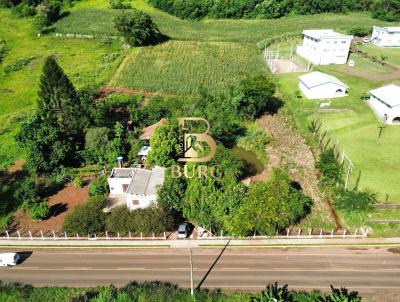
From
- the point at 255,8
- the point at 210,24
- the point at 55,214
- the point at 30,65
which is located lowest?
the point at 55,214

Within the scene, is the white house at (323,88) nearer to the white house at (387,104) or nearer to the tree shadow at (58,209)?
the white house at (387,104)

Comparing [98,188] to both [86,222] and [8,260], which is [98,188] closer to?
[86,222]

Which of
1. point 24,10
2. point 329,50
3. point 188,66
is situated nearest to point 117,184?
point 188,66

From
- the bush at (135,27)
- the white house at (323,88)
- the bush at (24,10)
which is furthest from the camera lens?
the bush at (24,10)

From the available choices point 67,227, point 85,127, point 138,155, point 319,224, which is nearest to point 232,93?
point 138,155

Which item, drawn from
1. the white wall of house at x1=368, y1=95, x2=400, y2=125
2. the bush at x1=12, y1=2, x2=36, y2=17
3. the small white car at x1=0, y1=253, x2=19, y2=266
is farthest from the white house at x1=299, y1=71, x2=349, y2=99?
the bush at x1=12, y1=2, x2=36, y2=17

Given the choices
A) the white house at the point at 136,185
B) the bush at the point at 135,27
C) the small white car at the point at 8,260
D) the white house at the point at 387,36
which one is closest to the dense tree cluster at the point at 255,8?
the white house at the point at 387,36

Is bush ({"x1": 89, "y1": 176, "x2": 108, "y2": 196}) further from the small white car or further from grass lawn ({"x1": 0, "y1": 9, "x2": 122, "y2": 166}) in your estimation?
grass lawn ({"x1": 0, "y1": 9, "x2": 122, "y2": 166})
